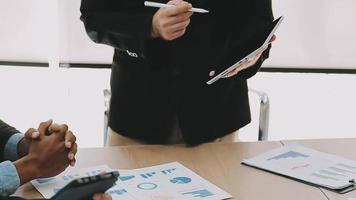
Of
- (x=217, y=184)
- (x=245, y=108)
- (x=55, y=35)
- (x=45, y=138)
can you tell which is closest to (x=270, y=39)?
(x=245, y=108)

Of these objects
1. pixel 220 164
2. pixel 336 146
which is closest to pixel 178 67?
pixel 220 164

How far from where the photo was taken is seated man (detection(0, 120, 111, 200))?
1.33 meters

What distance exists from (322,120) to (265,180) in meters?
2.16

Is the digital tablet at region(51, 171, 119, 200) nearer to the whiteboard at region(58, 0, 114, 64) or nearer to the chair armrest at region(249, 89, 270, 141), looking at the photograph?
the chair armrest at region(249, 89, 270, 141)

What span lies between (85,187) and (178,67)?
80cm

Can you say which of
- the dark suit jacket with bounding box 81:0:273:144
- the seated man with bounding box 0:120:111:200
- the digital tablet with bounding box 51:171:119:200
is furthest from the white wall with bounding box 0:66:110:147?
the digital tablet with bounding box 51:171:119:200

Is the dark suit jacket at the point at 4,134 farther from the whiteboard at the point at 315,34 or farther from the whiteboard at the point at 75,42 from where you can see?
the whiteboard at the point at 315,34

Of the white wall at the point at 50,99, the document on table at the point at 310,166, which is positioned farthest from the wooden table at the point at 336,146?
the white wall at the point at 50,99

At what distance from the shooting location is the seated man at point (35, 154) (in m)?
1.33

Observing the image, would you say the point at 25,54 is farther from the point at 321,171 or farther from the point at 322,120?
the point at 321,171

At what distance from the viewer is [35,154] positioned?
4.64 ft

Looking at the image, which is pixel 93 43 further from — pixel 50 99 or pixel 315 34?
pixel 315 34

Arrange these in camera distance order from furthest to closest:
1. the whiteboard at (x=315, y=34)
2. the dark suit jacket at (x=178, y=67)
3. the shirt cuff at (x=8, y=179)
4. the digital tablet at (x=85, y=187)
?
the whiteboard at (x=315, y=34), the dark suit jacket at (x=178, y=67), the shirt cuff at (x=8, y=179), the digital tablet at (x=85, y=187)

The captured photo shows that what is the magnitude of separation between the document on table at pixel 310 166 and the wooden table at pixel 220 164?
35 millimetres
